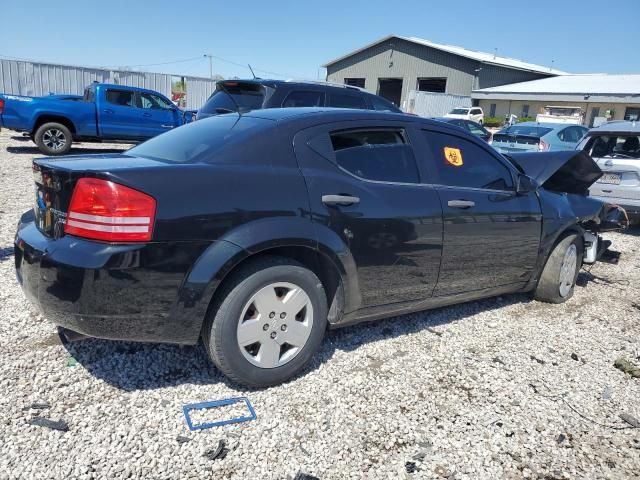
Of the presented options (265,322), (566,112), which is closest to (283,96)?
(265,322)

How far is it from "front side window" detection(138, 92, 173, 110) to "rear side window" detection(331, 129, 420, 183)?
40.0 feet

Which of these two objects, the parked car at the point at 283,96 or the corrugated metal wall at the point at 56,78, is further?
the corrugated metal wall at the point at 56,78

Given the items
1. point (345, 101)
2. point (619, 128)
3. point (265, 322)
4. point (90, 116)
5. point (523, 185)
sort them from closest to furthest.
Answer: point (265, 322) → point (523, 185) → point (619, 128) → point (345, 101) → point (90, 116)

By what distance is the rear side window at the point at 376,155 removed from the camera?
320 cm

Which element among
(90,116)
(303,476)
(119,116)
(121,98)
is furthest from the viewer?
(121,98)

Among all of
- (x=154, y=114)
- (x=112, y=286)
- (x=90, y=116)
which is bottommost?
(x=112, y=286)

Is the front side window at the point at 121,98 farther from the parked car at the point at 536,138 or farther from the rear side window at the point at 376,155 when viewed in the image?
the rear side window at the point at 376,155

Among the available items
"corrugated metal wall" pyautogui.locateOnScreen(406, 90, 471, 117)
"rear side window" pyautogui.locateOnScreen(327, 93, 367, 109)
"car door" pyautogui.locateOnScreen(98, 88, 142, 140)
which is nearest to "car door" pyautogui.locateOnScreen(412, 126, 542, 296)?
"rear side window" pyautogui.locateOnScreen(327, 93, 367, 109)

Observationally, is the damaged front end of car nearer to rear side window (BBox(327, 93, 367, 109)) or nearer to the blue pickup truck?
rear side window (BBox(327, 93, 367, 109))

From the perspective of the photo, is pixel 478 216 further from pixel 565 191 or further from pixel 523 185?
pixel 565 191

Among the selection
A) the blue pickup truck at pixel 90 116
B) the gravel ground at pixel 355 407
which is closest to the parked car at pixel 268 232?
the gravel ground at pixel 355 407

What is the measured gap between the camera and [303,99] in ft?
25.6

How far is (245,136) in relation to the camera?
9.75ft

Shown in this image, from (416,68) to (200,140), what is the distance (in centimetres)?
4727
